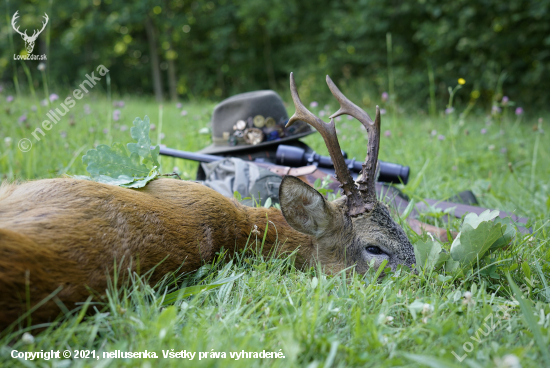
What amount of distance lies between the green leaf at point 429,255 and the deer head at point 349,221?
11 centimetres

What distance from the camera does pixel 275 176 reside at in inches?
130

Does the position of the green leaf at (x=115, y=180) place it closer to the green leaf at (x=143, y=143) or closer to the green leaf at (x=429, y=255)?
the green leaf at (x=143, y=143)

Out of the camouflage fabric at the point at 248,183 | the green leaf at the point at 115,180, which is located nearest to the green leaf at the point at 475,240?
the camouflage fabric at the point at 248,183

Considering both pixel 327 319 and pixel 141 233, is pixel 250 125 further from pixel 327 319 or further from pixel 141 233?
pixel 327 319

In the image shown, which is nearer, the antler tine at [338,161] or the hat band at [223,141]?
the antler tine at [338,161]


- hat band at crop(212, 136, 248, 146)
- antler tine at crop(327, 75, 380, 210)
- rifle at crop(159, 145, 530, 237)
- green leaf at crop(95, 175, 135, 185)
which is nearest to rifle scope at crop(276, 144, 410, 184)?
rifle at crop(159, 145, 530, 237)

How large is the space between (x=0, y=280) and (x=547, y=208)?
3581mm

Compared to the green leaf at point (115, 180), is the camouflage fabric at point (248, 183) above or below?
below

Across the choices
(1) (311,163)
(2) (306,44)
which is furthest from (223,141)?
(2) (306,44)

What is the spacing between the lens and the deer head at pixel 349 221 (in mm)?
2359

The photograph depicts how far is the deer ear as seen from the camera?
7.55 feet

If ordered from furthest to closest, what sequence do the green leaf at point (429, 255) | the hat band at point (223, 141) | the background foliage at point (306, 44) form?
1. the background foliage at point (306, 44)
2. the hat band at point (223, 141)
3. the green leaf at point (429, 255)

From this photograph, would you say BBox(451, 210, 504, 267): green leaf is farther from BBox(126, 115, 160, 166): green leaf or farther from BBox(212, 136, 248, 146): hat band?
BBox(212, 136, 248, 146): hat band

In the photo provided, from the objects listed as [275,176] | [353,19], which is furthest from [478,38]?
[275,176]
